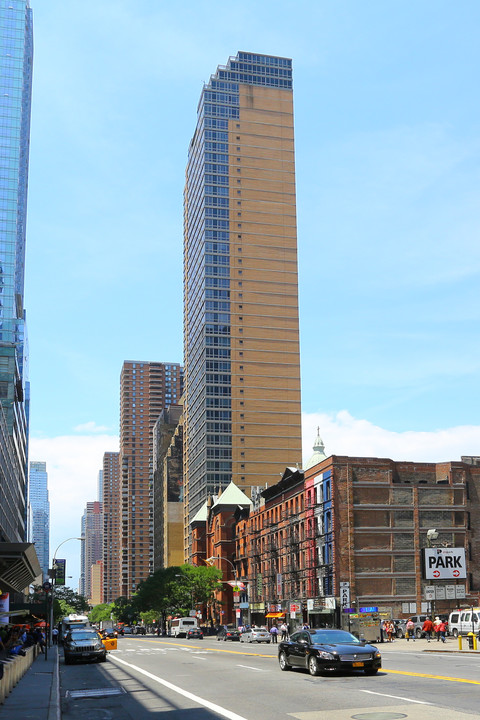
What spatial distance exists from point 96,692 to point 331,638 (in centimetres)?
717

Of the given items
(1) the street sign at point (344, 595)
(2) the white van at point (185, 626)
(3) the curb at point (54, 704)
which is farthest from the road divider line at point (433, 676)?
(2) the white van at point (185, 626)

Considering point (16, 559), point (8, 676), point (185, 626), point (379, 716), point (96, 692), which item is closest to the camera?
point (379, 716)

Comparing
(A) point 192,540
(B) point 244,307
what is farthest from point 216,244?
(A) point 192,540

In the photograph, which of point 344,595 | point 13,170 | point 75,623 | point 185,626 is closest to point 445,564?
point 344,595

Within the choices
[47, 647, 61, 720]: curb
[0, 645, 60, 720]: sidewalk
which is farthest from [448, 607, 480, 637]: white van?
[47, 647, 61, 720]: curb

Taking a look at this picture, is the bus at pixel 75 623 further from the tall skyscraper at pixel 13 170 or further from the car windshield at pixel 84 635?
the tall skyscraper at pixel 13 170

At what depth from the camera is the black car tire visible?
23.6 metres

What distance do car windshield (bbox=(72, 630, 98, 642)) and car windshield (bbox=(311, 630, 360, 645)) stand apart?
18.8 meters

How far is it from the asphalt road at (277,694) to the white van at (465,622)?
19770mm

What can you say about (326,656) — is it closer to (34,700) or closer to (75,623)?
(34,700)

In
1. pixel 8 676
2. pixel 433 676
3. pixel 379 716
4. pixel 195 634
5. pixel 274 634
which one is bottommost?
pixel 195 634

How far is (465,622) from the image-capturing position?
50.3m

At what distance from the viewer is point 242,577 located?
11788 cm

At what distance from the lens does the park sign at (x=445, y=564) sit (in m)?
72.4
